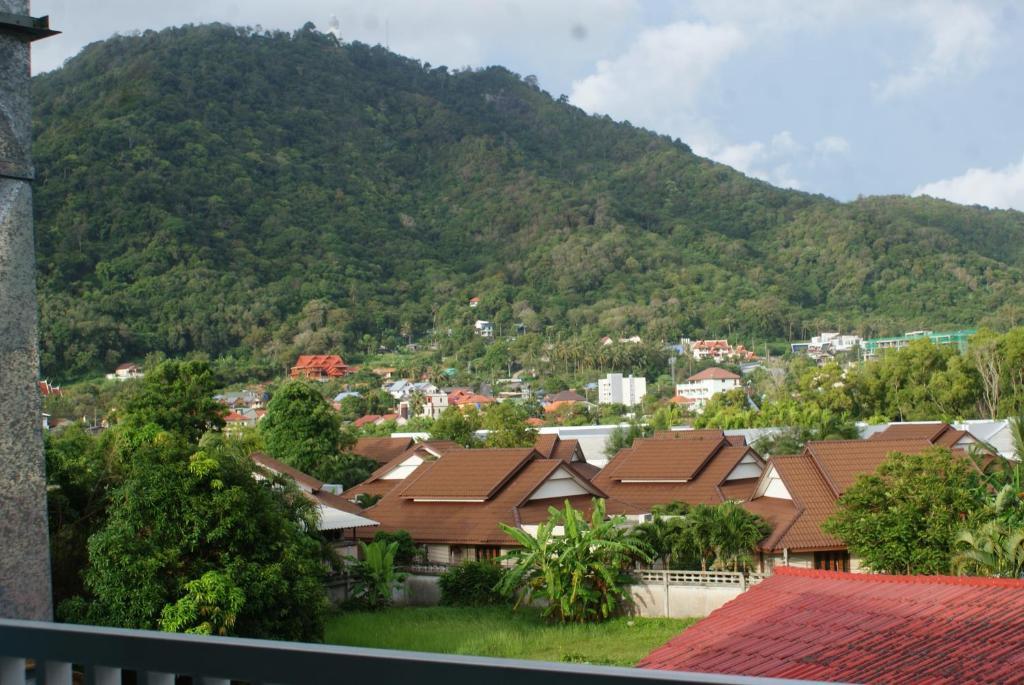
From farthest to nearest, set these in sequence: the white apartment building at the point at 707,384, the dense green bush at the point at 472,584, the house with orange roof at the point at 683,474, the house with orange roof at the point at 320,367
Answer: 1. the white apartment building at the point at 707,384
2. the house with orange roof at the point at 320,367
3. the house with orange roof at the point at 683,474
4. the dense green bush at the point at 472,584

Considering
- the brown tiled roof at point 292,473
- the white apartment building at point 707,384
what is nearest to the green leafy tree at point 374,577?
the brown tiled roof at point 292,473

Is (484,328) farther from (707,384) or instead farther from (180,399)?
(180,399)

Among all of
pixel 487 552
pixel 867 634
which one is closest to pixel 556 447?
pixel 487 552

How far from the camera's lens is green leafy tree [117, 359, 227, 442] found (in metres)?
26.5

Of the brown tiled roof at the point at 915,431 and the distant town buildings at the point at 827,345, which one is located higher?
the distant town buildings at the point at 827,345

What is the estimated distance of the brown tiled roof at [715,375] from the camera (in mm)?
91062

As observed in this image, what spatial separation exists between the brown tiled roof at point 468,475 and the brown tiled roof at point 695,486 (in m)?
2.91

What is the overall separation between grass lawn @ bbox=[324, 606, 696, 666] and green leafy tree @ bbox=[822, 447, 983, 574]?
337cm

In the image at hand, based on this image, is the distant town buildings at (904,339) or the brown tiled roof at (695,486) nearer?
the brown tiled roof at (695,486)

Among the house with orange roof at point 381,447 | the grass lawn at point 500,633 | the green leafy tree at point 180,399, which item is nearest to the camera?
the grass lawn at point 500,633

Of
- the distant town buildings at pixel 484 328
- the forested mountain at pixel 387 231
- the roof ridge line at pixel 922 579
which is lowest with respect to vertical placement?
the roof ridge line at pixel 922 579

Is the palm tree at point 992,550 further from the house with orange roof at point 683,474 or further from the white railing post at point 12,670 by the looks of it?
the white railing post at point 12,670

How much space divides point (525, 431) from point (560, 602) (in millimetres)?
21676

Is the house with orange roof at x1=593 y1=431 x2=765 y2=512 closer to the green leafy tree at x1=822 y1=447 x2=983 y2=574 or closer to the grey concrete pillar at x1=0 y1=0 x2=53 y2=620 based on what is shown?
the green leafy tree at x1=822 y1=447 x2=983 y2=574
